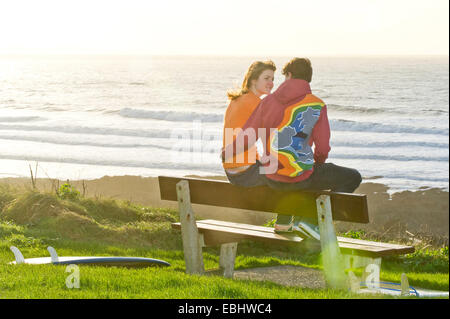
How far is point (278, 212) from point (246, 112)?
82 centimetres

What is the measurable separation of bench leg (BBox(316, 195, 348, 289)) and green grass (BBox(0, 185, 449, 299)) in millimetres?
98

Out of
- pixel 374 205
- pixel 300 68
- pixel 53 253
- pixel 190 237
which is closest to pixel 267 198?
pixel 190 237

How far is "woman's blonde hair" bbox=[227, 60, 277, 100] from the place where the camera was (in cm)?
529

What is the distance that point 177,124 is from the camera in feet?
123

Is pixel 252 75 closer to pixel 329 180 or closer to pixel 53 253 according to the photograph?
pixel 329 180

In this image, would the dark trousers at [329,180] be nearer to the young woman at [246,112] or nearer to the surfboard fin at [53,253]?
the young woman at [246,112]

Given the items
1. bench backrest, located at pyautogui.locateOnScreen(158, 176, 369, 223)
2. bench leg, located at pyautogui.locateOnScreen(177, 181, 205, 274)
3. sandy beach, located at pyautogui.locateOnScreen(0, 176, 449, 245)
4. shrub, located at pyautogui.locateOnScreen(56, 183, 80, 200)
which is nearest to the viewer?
bench backrest, located at pyautogui.locateOnScreen(158, 176, 369, 223)

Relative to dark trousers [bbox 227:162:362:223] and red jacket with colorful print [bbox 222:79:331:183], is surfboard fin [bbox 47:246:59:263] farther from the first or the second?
red jacket with colorful print [bbox 222:79:331:183]

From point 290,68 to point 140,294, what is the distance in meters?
2.04

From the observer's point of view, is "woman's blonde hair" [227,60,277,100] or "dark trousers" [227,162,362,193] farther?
"woman's blonde hair" [227,60,277,100]

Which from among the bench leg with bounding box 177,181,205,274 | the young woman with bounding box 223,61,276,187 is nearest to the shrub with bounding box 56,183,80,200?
the bench leg with bounding box 177,181,205,274

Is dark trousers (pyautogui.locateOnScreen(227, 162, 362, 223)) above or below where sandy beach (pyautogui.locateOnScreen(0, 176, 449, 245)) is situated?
above

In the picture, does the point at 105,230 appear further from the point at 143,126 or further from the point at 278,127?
the point at 143,126
